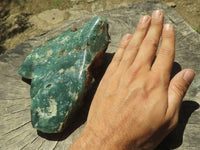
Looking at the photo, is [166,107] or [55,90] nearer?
[166,107]

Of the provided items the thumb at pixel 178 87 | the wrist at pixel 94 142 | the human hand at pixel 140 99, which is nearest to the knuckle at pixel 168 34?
the human hand at pixel 140 99

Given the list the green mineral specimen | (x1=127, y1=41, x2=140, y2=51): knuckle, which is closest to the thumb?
(x1=127, y1=41, x2=140, y2=51): knuckle

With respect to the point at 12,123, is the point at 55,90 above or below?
above

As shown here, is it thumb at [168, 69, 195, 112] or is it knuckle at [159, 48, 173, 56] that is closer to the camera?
thumb at [168, 69, 195, 112]

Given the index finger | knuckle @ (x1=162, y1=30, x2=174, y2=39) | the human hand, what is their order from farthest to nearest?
knuckle @ (x1=162, y1=30, x2=174, y2=39) → the index finger → the human hand

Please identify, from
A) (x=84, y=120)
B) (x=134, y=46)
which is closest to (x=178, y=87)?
(x=134, y=46)

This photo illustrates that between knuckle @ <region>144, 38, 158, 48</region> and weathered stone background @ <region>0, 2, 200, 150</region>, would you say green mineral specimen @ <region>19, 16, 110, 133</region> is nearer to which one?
weathered stone background @ <region>0, 2, 200, 150</region>

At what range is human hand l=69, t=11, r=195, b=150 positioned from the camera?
1264 mm

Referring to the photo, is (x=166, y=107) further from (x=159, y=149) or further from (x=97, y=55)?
(x=97, y=55)

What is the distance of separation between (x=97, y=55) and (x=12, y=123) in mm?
880

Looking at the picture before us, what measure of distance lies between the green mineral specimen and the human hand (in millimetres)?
198

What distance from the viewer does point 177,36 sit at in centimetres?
196

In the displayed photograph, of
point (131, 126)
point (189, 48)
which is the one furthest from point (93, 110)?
point (189, 48)

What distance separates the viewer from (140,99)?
1.33 m
